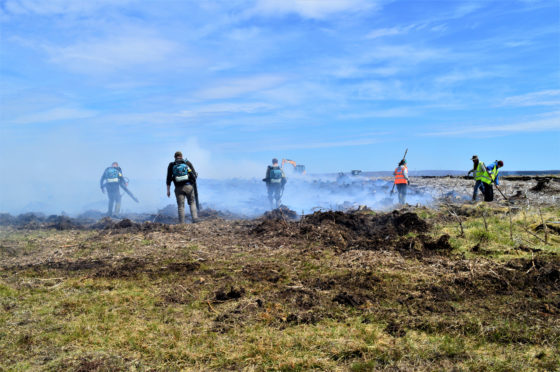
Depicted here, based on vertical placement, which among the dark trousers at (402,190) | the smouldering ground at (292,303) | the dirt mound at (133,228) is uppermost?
the dark trousers at (402,190)

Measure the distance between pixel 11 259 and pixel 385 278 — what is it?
→ 296 inches

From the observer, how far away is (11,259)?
8.97 m

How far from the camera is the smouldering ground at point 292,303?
4.06 m

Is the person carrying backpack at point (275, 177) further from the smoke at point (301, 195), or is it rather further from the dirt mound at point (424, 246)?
the dirt mound at point (424, 246)

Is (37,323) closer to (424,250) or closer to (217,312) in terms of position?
(217,312)

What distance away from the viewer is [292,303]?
5.50 meters

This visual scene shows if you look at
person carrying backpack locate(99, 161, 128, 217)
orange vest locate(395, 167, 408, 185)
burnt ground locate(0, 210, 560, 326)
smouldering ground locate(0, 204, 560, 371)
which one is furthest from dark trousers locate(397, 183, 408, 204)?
person carrying backpack locate(99, 161, 128, 217)

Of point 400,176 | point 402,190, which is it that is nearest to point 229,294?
point 400,176

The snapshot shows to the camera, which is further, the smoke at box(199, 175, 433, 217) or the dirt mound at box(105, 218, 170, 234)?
the smoke at box(199, 175, 433, 217)

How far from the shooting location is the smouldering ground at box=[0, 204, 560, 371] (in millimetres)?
4059

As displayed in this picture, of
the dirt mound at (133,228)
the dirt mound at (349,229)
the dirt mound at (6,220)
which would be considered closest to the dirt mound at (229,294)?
the dirt mound at (349,229)

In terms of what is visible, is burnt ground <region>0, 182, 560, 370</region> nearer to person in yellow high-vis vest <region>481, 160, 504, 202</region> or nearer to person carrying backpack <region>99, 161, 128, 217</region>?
person in yellow high-vis vest <region>481, 160, 504, 202</region>

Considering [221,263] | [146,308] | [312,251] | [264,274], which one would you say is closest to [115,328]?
[146,308]

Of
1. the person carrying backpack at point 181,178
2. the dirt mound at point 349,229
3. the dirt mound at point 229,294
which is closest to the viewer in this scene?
the dirt mound at point 229,294
